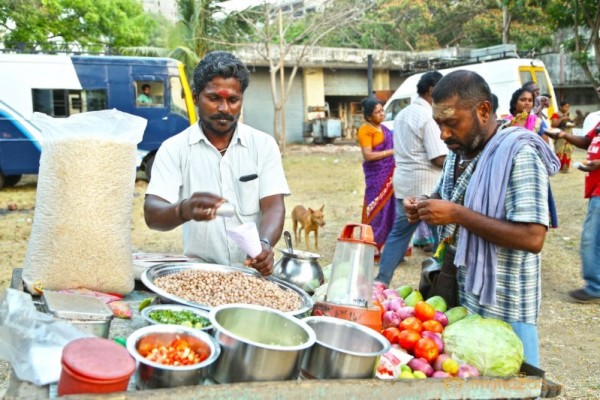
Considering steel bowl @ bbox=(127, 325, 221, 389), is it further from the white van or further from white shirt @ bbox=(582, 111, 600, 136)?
the white van

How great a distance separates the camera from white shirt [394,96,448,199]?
494cm

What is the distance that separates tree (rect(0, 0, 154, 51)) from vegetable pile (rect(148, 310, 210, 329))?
13619mm

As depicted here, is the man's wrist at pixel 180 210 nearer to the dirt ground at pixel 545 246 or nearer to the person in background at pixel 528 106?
the dirt ground at pixel 545 246

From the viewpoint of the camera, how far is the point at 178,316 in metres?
1.88

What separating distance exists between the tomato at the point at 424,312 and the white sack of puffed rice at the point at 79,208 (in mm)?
1180

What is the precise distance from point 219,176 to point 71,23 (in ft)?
60.0

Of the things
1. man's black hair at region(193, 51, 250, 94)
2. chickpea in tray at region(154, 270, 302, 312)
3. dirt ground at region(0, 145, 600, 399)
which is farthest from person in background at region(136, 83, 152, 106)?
chickpea in tray at region(154, 270, 302, 312)

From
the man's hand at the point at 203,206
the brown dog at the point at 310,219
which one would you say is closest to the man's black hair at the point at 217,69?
the man's hand at the point at 203,206

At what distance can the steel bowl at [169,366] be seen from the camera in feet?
4.83

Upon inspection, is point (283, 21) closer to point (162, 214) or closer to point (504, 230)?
point (162, 214)

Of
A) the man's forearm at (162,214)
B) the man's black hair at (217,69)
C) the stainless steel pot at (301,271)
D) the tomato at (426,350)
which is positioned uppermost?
the man's black hair at (217,69)

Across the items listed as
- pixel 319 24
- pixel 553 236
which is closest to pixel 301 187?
pixel 553 236

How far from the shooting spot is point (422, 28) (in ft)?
89.2

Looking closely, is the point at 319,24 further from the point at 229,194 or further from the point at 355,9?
the point at 229,194
